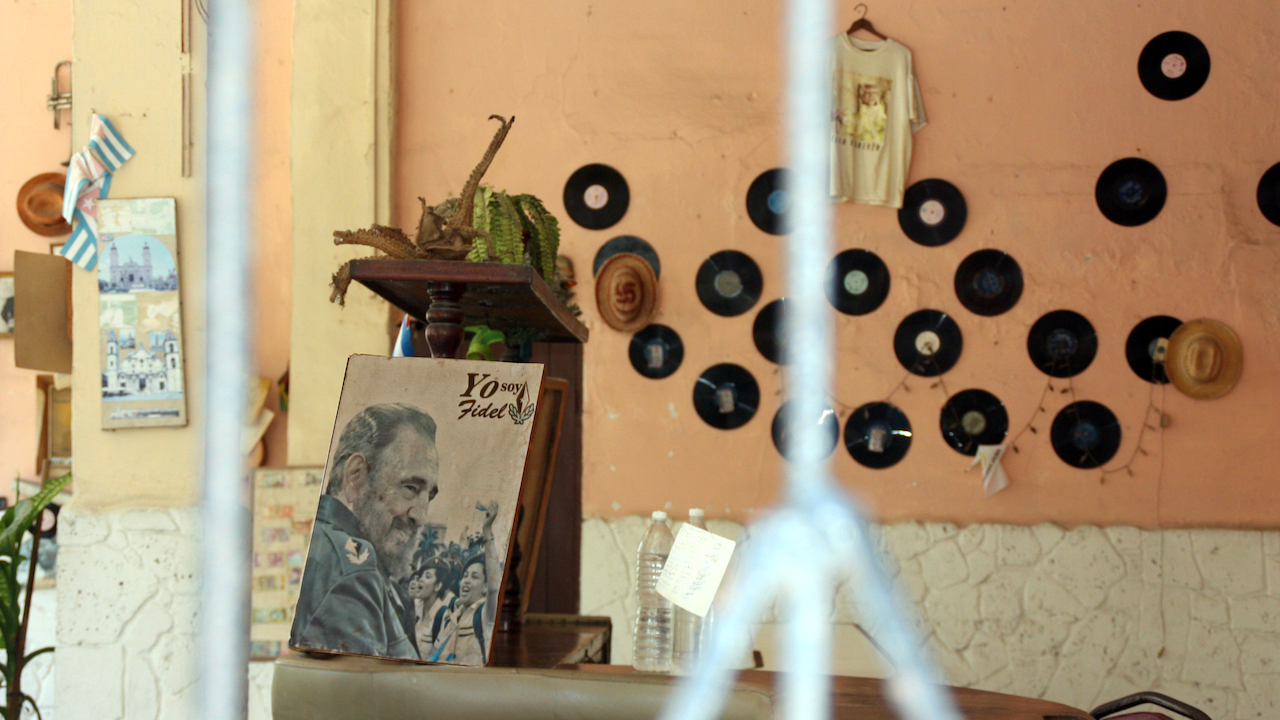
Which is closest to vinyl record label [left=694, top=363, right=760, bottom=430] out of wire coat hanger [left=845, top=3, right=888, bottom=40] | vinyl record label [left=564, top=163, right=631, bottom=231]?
vinyl record label [left=564, top=163, right=631, bottom=231]

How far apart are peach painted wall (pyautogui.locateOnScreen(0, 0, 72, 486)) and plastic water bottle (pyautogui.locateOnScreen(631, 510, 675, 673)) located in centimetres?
355

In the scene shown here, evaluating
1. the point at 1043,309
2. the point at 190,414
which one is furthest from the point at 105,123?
the point at 1043,309

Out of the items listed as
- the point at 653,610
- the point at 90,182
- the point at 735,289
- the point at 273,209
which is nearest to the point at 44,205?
the point at 90,182

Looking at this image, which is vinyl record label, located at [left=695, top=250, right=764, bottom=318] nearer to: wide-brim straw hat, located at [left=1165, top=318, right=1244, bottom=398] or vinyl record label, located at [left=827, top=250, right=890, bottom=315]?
vinyl record label, located at [left=827, top=250, right=890, bottom=315]

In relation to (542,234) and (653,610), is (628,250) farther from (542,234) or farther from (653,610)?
(653,610)

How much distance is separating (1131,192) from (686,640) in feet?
9.55

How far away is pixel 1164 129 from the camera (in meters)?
3.46

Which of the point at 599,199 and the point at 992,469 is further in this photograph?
the point at 599,199

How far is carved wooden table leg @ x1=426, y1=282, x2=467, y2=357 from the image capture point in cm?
132

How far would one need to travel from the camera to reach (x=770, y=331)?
345cm

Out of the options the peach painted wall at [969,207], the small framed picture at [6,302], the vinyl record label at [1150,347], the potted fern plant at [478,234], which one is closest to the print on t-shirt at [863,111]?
the peach painted wall at [969,207]

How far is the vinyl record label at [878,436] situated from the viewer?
3398 millimetres

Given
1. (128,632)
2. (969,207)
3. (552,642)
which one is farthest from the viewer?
(969,207)

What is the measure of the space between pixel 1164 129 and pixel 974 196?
73 centimetres
